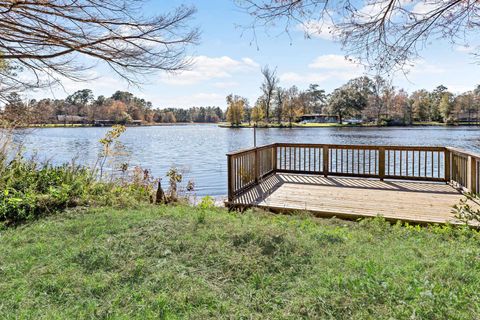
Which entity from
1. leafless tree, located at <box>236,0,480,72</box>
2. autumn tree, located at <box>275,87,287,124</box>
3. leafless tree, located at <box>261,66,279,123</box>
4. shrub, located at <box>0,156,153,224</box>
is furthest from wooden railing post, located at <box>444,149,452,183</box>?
autumn tree, located at <box>275,87,287,124</box>

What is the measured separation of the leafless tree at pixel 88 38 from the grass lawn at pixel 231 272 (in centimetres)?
228

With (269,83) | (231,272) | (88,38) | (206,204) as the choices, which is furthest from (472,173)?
(269,83)

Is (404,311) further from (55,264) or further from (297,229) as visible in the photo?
(55,264)

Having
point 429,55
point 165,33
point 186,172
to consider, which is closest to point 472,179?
point 429,55

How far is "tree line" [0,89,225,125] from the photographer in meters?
6.33

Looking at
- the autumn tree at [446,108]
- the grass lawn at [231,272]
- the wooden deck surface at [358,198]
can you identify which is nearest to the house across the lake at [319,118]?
the autumn tree at [446,108]

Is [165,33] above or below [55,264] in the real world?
above

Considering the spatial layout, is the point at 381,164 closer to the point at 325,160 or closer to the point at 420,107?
the point at 325,160

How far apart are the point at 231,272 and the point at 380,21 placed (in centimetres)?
260

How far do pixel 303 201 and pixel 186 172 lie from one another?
692 cm

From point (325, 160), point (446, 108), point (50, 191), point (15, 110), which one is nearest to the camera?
point (50, 191)

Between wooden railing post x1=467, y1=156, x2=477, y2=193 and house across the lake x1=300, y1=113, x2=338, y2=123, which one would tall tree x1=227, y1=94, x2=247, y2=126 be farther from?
wooden railing post x1=467, y1=156, x2=477, y2=193

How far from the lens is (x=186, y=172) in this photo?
11.9 metres

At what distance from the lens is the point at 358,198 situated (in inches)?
231
